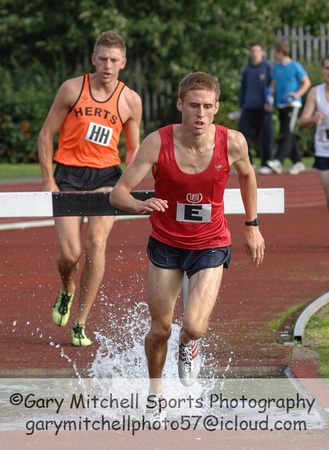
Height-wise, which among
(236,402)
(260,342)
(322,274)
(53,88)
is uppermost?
(236,402)

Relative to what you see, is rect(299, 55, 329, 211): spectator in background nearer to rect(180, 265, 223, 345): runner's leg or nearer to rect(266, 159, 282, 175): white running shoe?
rect(180, 265, 223, 345): runner's leg

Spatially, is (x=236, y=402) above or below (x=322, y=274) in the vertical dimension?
→ above

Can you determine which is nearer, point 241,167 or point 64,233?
point 241,167

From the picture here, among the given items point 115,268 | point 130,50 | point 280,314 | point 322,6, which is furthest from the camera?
point 322,6

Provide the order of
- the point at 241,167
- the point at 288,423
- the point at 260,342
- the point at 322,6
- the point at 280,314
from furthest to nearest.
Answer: the point at 322,6
the point at 280,314
the point at 260,342
the point at 241,167
the point at 288,423

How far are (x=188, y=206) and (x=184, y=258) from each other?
0.30 m

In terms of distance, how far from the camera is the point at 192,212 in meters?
4.69

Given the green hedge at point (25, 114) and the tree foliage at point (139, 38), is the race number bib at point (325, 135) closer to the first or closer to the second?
the green hedge at point (25, 114)

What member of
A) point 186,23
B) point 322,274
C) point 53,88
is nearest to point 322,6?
point 186,23

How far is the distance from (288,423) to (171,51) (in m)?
19.9

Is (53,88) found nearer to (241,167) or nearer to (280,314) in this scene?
(280,314)

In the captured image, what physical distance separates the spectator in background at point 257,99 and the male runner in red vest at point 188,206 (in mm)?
13207

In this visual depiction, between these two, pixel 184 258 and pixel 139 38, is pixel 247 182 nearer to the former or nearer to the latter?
pixel 184 258

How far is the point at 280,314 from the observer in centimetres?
720
